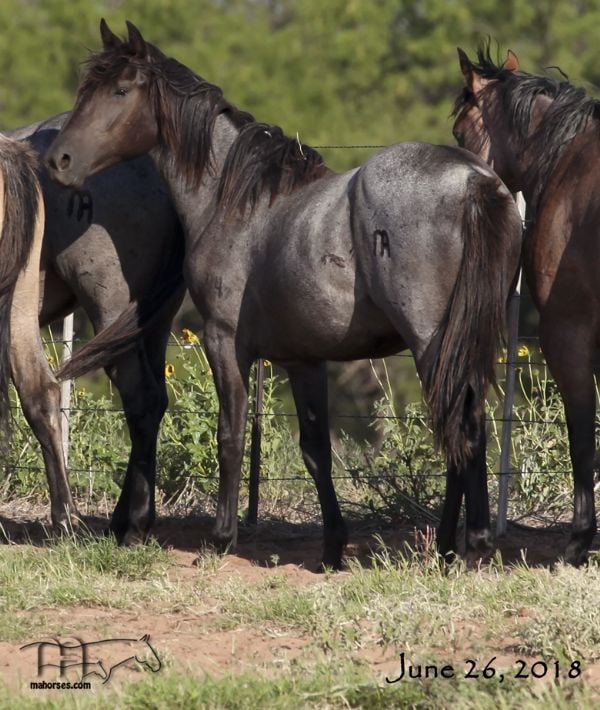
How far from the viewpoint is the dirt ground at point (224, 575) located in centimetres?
415

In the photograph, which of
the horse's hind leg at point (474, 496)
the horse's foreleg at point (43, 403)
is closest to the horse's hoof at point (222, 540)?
the horse's foreleg at point (43, 403)

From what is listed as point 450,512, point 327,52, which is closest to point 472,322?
point 450,512

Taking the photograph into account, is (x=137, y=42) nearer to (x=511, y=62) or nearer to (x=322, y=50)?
(x=511, y=62)

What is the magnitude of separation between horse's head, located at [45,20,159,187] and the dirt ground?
1.98 m

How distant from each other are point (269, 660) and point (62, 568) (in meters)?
1.62

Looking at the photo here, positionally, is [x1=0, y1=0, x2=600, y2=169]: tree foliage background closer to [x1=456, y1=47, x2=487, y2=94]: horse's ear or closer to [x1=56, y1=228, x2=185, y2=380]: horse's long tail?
[x1=56, y1=228, x2=185, y2=380]: horse's long tail

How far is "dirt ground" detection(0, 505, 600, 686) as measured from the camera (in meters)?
4.15

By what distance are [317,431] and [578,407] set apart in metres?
1.29

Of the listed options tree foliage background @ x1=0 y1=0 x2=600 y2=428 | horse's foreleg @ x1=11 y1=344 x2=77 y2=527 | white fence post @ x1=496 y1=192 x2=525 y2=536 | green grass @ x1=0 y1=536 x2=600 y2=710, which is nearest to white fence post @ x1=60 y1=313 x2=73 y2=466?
horse's foreleg @ x1=11 y1=344 x2=77 y2=527

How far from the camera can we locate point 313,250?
17.6 ft

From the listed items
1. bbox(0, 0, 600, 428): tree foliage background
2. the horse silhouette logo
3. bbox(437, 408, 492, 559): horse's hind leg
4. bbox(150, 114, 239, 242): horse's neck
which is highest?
bbox(0, 0, 600, 428): tree foliage background

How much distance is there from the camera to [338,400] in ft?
60.7

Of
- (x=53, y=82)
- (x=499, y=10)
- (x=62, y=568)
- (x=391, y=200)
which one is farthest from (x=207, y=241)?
(x=499, y=10)

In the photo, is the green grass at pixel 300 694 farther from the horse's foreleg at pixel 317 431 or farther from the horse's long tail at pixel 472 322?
the horse's foreleg at pixel 317 431
